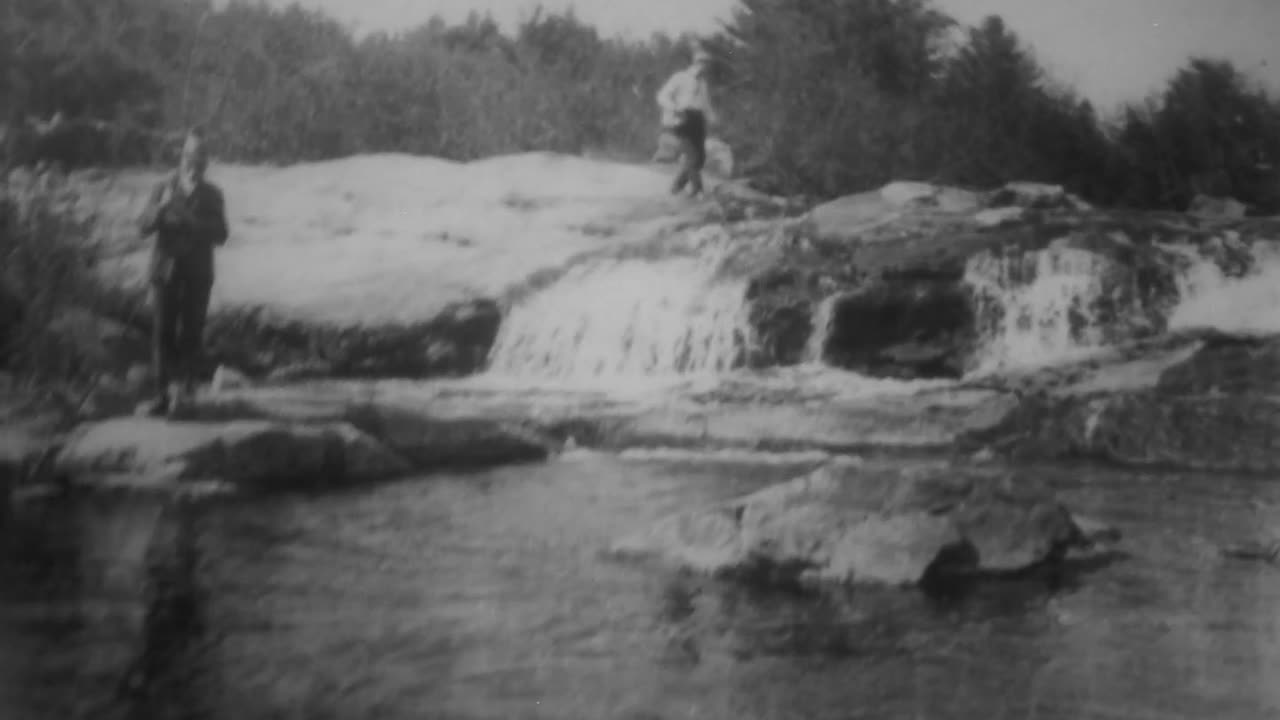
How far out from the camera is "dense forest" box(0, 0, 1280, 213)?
294 centimetres

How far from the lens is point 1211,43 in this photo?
3.24 metres

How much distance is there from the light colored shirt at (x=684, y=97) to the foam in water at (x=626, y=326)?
34 centimetres

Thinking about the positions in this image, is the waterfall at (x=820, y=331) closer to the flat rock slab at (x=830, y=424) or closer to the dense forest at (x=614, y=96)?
the flat rock slab at (x=830, y=424)

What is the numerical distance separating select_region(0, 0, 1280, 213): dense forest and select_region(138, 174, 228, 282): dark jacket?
11 centimetres

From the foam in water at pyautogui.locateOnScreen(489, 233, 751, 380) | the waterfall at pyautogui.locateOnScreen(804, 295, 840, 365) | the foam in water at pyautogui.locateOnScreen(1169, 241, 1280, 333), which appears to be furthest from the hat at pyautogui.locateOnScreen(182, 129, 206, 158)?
the foam in water at pyautogui.locateOnScreen(1169, 241, 1280, 333)

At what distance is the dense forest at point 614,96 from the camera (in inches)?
116

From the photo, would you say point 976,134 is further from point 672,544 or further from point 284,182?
point 284,182

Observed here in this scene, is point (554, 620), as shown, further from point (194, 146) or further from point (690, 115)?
point (194, 146)

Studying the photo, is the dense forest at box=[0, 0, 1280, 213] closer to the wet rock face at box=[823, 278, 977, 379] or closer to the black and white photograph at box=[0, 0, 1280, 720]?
the black and white photograph at box=[0, 0, 1280, 720]

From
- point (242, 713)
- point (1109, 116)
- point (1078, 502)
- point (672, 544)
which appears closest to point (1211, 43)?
point (1109, 116)

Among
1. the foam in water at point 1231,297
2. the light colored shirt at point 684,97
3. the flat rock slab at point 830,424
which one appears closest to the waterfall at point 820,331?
the flat rock slab at point 830,424

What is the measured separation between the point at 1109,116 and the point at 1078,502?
0.96 meters

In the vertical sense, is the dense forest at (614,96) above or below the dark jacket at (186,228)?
above

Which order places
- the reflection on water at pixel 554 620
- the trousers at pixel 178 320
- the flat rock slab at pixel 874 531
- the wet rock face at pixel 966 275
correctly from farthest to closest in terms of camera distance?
the wet rock face at pixel 966 275
the trousers at pixel 178 320
the flat rock slab at pixel 874 531
the reflection on water at pixel 554 620
